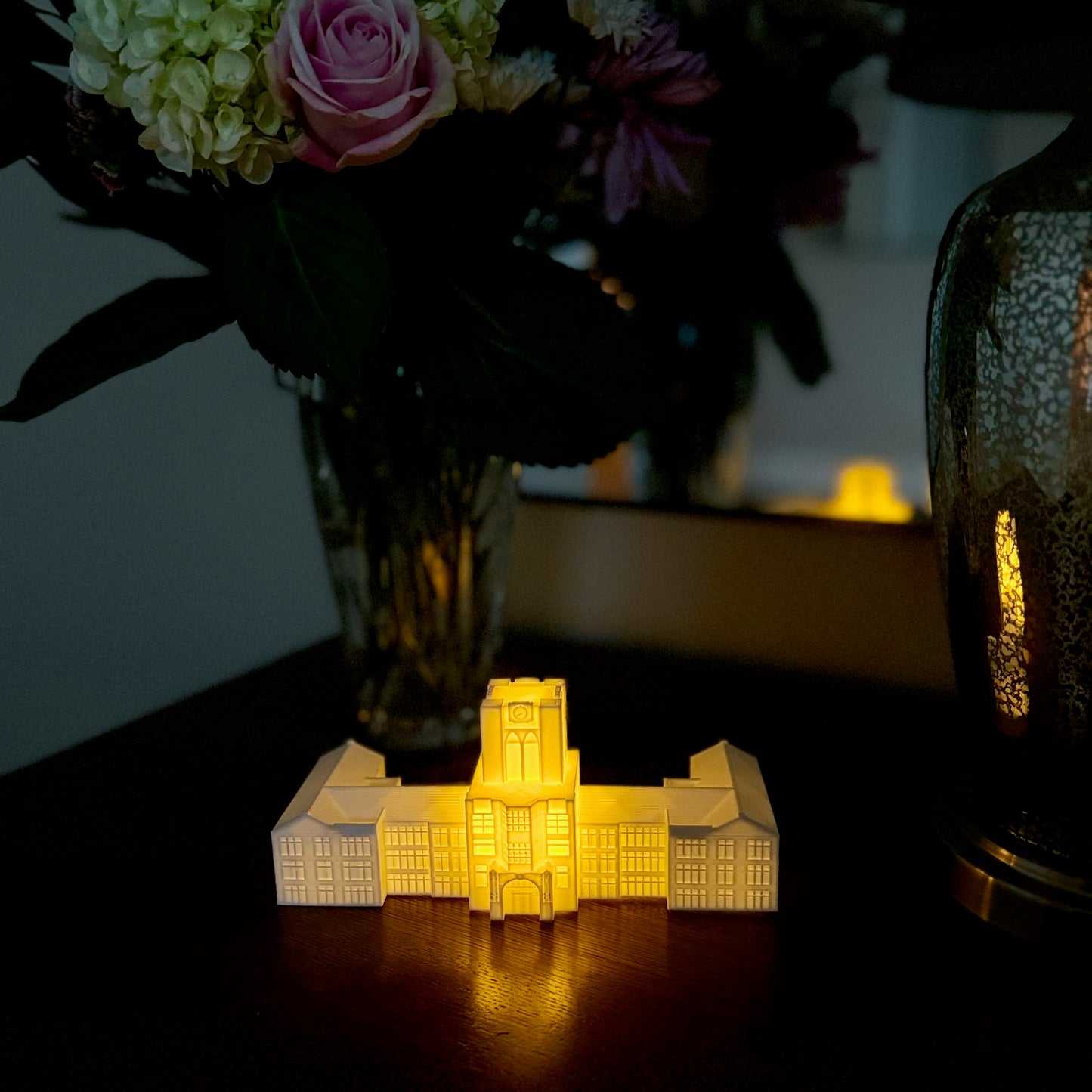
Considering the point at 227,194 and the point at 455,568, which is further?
the point at 455,568

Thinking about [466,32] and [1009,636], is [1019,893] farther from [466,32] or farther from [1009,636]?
[466,32]

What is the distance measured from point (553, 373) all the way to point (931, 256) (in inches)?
12.9

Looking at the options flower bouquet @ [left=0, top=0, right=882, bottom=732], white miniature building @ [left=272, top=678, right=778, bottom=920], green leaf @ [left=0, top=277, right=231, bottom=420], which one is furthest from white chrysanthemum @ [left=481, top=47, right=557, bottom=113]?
white miniature building @ [left=272, top=678, right=778, bottom=920]

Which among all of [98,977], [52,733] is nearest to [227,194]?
[98,977]

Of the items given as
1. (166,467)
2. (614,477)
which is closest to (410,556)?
(614,477)

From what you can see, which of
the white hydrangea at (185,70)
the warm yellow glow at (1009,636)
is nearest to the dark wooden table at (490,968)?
the warm yellow glow at (1009,636)

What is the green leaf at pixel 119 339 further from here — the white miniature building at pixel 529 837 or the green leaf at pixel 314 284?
the white miniature building at pixel 529 837

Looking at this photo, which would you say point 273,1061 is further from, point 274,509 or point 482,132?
point 274,509

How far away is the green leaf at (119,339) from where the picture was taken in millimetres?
484

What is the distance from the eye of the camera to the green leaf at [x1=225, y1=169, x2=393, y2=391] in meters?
0.45

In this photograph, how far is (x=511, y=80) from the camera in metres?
0.47

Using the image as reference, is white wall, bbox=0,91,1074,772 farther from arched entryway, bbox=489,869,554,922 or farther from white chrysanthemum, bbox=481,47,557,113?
arched entryway, bbox=489,869,554,922

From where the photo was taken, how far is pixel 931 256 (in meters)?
0.68

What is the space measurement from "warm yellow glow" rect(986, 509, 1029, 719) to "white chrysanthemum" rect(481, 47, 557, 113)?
0.99 feet
